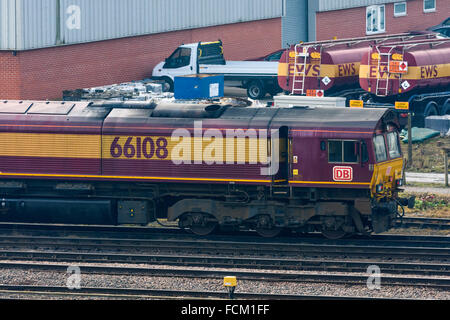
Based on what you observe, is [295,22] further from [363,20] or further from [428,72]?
[428,72]

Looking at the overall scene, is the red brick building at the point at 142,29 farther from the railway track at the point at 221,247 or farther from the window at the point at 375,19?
the railway track at the point at 221,247

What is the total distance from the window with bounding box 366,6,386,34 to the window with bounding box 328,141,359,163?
3628cm

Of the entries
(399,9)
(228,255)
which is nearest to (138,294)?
(228,255)

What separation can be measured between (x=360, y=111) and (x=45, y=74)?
2023 cm

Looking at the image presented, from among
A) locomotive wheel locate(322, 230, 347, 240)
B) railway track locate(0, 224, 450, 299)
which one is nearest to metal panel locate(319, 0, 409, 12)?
railway track locate(0, 224, 450, 299)

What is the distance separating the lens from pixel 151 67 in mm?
44281

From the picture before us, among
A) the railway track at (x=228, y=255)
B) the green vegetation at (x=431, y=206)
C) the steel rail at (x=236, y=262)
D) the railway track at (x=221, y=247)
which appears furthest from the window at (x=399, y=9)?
the steel rail at (x=236, y=262)

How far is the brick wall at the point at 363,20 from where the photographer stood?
54.1 metres

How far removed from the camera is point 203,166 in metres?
21.4

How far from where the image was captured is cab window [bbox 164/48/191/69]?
139 feet

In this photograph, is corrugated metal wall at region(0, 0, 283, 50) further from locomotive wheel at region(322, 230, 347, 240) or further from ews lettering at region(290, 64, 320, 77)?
locomotive wheel at region(322, 230, 347, 240)

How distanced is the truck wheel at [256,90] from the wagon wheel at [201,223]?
20.7 metres
